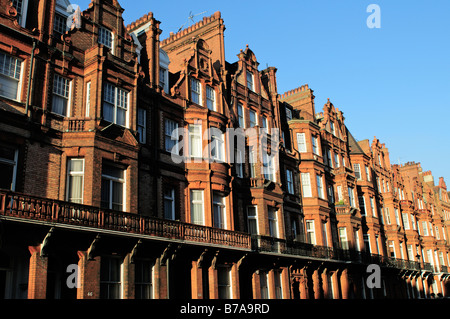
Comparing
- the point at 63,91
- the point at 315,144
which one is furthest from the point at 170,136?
the point at 315,144

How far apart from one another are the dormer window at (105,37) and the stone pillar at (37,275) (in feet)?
38.5

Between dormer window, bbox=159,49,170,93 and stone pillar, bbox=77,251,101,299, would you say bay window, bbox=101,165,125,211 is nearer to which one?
stone pillar, bbox=77,251,101,299

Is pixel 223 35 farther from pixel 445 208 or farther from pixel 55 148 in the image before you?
pixel 445 208

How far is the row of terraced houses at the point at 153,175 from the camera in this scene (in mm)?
17531

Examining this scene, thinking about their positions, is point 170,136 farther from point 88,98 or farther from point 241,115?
point 241,115

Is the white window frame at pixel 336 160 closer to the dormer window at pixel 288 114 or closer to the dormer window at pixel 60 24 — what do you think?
the dormer window at pixel 288 114

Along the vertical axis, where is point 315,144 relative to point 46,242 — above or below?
above

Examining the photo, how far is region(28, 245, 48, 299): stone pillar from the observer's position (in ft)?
51.2

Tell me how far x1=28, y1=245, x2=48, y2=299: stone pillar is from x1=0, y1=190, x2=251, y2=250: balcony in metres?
1.33

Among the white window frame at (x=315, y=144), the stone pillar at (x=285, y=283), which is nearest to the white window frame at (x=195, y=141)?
the stone pillar at (x=285, y=283)

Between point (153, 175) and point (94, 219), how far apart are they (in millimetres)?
5999

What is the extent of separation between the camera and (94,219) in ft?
58.1

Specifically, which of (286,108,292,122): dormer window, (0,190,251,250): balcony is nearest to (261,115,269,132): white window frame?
(286,108,292,122): dormer window

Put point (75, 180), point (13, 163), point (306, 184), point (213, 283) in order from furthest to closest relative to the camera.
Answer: point (306, 184), point (213, 283), point (75, 180), point (13, 163)
